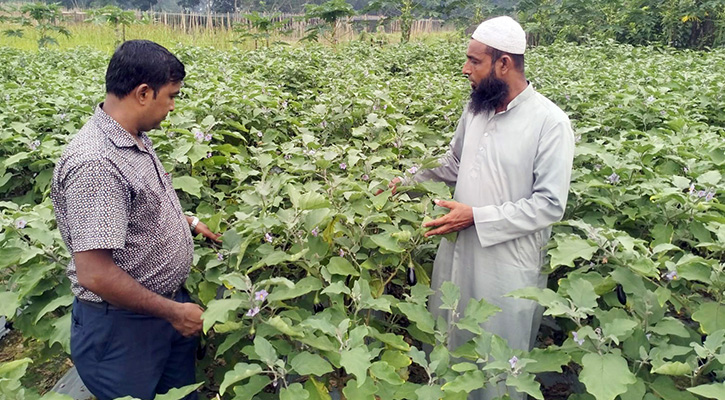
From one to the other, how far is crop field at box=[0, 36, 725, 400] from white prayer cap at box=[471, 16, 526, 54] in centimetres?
64

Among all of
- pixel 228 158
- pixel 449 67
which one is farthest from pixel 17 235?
pixel 449 67

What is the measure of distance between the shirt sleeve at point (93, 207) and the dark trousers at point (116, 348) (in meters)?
0.36

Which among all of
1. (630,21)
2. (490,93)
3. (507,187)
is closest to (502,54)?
(490,93)

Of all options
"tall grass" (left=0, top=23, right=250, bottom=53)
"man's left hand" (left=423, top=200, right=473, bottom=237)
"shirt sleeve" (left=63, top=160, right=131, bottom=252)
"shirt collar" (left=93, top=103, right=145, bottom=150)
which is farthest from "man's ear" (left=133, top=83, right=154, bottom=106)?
"tall grass" (left=0, top=23, right=250, bottom=53)

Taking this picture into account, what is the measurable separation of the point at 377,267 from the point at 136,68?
3.78ft

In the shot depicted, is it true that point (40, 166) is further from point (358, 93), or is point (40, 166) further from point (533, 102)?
point (533, 102)

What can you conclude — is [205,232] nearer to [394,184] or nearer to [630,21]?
[394,184]

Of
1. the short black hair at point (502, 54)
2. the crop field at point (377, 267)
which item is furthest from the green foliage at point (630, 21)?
the short black hair at point (502, 54)

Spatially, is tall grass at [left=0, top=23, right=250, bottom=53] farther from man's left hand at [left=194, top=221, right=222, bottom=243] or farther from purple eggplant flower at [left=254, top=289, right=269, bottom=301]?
purple eggplant flower at [left=254, top=289, right=269, bottom=301]

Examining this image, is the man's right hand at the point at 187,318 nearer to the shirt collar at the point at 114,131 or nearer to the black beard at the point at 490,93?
the shirt collar at the point at 114,131

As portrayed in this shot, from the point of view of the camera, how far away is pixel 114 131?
1.75 meters

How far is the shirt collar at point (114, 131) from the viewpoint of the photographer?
174 centimetres

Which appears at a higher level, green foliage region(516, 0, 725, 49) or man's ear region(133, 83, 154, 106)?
green foliage region(516, 0, 725, 49)

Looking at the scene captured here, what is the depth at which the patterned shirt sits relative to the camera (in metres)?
1.62
